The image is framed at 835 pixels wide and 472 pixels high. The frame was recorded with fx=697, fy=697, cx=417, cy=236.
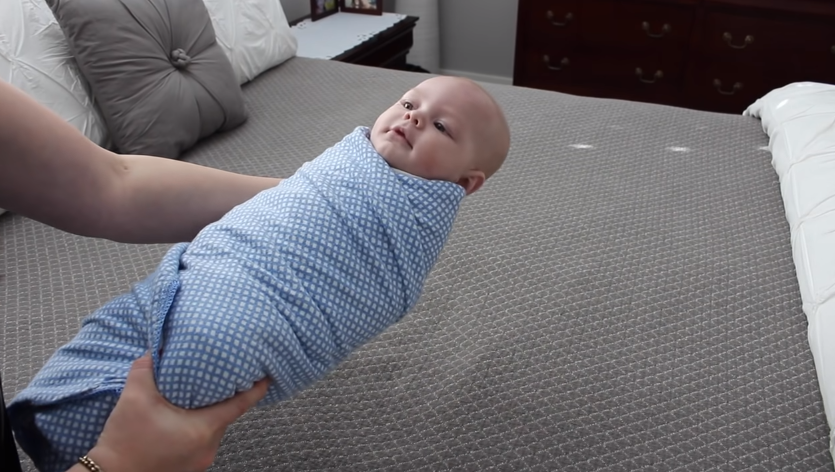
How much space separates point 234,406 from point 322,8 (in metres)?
2.26

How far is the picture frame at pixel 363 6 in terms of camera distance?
2615 mm

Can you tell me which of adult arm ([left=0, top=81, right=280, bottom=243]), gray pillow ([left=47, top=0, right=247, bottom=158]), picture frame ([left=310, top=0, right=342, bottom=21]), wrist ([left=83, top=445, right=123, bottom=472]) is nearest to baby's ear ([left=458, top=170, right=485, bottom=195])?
adult arm ([left=0, top=81, right=280, bottom=243])

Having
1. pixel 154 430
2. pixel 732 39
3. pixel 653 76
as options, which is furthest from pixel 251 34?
pixel 732 39

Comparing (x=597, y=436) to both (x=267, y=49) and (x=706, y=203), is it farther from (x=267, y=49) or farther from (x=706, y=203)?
(x=267, y=49)

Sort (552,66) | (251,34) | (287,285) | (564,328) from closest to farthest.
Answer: (287,285) < (564,328) < (251,34) < (552,66)

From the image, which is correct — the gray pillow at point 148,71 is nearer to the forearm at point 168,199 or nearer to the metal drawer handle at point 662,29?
the forearm at point 168,199

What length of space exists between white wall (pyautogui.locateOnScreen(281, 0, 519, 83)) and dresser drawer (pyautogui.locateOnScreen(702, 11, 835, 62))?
957mm

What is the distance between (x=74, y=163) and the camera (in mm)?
752

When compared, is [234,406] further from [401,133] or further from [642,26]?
[642,26]

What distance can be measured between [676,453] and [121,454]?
2.02 ft

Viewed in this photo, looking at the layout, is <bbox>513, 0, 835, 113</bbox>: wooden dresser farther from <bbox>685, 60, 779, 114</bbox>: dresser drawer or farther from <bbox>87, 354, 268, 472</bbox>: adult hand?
<bbox>87, 354, 268, 472</bbox>: adult hand

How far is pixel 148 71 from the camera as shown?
4.71 feet

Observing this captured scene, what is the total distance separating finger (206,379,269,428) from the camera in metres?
0.61


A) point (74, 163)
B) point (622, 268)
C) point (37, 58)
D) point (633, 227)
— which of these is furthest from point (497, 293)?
point (37, 58)
